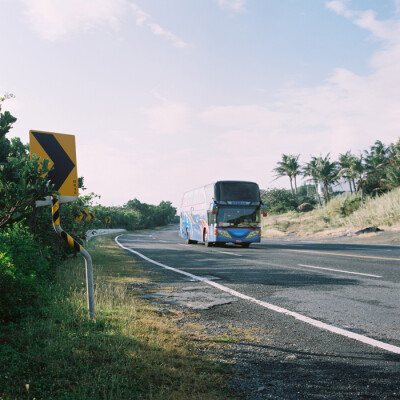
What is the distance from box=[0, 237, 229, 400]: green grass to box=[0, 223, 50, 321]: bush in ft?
0.75

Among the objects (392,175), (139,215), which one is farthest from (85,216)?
(139,215)

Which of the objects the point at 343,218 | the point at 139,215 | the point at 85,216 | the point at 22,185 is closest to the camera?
the point at 22,185

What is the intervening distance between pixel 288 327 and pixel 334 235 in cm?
2916

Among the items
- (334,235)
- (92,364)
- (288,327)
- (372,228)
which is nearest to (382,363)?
(288,327)

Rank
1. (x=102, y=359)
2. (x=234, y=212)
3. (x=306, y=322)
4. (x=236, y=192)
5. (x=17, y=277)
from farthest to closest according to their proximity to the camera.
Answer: (x=236, y=192) → (x=234, y=212) → (x=306, y=322) → (x=17, y=277) → (x=102, y=359)

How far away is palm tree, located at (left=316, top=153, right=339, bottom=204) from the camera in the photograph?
6500 centimetres

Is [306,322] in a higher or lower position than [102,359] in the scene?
lower

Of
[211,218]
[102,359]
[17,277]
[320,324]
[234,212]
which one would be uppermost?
[234,212]

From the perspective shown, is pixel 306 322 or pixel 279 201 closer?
pixel 306 322

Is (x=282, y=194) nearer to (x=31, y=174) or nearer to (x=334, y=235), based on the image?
(x=334, y=235)

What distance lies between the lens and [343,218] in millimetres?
37438

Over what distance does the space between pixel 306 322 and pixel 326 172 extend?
6325 centimetres

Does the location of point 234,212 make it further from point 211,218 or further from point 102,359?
point 102,359

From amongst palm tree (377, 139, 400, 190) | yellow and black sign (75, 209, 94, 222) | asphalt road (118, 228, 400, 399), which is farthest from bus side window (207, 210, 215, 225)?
palm tree (377, 139, 400, 190)
